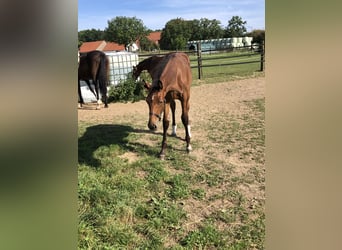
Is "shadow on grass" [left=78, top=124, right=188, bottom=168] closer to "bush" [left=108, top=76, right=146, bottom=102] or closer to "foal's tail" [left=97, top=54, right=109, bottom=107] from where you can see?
"foal's tail" [left=97, top=54, right=109, bottom=107]

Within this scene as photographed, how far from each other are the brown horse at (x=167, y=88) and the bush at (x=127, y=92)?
4404 mm

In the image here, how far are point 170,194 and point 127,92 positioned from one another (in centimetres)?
636

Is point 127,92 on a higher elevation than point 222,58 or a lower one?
lower

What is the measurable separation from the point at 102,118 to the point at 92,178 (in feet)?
12.2

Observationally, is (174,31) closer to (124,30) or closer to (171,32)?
(171,32)

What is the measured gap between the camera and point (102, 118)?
7.42m

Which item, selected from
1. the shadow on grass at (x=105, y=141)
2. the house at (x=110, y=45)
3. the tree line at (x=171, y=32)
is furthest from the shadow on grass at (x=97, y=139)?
the tree line at (x=171, y=32)

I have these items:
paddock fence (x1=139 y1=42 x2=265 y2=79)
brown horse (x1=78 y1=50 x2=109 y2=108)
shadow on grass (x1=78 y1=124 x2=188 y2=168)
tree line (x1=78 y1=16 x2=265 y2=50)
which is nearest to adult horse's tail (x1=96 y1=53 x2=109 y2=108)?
brown horse (x1=78 y1=50 x2=109 y2=108)

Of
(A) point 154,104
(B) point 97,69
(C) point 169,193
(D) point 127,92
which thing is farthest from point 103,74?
(C) point 169,193

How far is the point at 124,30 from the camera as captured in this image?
214 ft
